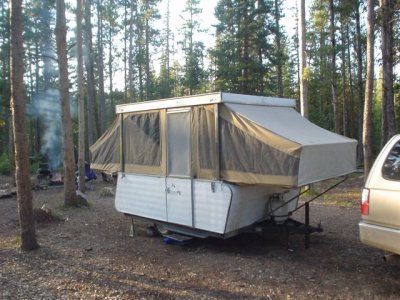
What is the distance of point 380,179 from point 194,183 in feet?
9.37

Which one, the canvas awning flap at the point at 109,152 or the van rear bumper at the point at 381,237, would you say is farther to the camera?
the canvas awning flap at the point at 109,152

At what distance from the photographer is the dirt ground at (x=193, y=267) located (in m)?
4.77

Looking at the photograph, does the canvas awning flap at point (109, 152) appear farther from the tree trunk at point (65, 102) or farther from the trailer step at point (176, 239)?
the tree trunk at point (65, 102)

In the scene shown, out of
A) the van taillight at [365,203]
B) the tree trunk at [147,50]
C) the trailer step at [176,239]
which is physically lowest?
the trailer step at [176,239]

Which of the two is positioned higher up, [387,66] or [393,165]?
[387,66]

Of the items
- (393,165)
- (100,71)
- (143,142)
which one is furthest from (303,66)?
(100,71)

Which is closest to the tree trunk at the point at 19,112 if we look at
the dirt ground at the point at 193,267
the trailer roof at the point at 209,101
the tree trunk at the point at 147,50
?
the dirt ground at the point at 193,267

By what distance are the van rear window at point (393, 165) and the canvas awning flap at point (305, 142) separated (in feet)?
3.22

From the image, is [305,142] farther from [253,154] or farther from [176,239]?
[176,239]

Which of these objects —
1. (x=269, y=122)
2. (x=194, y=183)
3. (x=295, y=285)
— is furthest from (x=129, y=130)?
(x=295, y=285)

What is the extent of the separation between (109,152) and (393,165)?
531cm

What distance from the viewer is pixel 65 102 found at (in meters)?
11.1

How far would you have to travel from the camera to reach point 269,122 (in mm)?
6090

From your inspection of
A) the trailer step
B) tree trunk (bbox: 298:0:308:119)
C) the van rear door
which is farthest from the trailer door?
tree trunk (bbox: 298:0:308:119)
